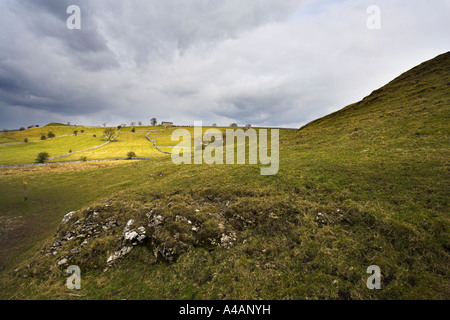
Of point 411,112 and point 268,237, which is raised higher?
point 411,112

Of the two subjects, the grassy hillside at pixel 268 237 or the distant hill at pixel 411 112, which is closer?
the grassy hillside at pixel 268 237

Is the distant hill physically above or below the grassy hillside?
above

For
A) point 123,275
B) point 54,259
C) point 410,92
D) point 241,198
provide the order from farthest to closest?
point 410,92
point 241,198
point 54,259
point 123,275

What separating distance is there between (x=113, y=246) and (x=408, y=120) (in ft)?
128

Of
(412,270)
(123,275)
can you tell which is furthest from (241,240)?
(412,270)

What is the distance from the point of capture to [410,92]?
36062mm

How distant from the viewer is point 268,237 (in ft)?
31.8

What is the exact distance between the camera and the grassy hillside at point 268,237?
7012mm

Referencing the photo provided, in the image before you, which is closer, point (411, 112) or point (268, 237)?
point (268, 237)

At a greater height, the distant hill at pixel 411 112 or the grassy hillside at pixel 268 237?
the distant hill at pixel 411 112

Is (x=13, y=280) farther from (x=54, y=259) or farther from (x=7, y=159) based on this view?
(x=7, y=159)

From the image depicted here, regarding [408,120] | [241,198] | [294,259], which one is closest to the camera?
[294,259]

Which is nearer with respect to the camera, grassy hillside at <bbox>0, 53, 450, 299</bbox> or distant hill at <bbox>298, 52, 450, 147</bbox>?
grassy hillside at <bbox>0, 53, 450, 299</bbox>

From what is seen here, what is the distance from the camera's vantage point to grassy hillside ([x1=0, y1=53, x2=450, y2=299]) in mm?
7012
